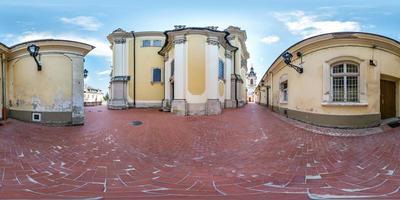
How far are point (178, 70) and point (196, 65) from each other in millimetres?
1324

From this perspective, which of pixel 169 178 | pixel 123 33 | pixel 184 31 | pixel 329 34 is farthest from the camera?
pixel 123 33

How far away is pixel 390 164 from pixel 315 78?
5.96 meters

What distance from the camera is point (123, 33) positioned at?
79.2ft

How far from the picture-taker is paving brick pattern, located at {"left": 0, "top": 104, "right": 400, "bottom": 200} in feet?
14.4

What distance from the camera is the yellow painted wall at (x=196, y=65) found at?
653 inches

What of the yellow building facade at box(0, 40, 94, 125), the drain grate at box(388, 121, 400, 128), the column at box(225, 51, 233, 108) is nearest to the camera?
the drain grate at box(388, 121, 400, 128)

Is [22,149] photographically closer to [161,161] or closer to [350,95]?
[161,161]

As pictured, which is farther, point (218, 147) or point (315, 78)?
point (315, 78)

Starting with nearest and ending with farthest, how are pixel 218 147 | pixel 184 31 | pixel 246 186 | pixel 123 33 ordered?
pixel 246 186, pixel 218 147, pixel 184 31, pixel 123 33

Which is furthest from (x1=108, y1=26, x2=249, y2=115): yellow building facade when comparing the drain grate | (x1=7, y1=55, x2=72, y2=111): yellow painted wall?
the drain grate

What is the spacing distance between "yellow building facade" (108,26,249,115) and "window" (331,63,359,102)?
25.3 ft

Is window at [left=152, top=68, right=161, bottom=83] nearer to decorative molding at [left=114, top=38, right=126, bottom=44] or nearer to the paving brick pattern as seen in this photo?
decorative molding at [left=114, top=38, right=126, bottom=44]

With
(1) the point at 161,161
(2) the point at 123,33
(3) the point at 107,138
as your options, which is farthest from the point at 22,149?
(2) the point at 123,33

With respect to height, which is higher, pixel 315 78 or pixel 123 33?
pixel 123 33
